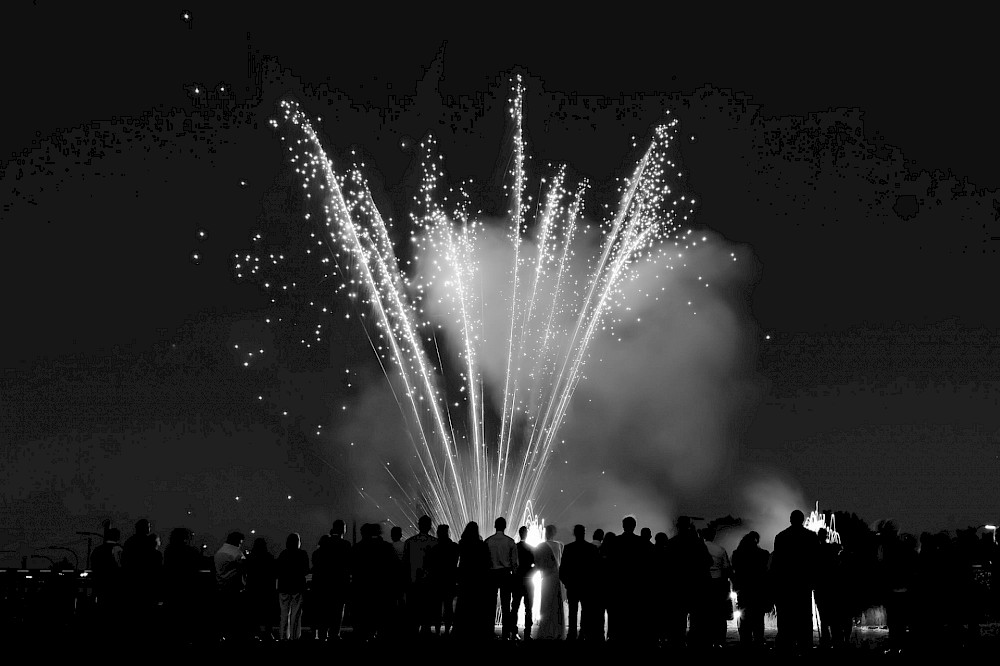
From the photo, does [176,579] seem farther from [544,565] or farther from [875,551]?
[875,551]

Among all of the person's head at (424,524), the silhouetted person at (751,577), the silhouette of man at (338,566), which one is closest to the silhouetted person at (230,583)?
the silhouette of man at (338,566)

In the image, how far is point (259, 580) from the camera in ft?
45.7

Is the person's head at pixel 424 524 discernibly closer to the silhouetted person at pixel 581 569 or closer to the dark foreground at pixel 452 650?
the dark foreground at pixel 452 650

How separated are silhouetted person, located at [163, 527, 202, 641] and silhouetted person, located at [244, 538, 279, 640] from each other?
65 cm

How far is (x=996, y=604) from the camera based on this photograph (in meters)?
16.5

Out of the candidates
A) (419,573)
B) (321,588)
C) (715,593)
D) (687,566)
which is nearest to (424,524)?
(419,573)

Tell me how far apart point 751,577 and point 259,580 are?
6344 mm

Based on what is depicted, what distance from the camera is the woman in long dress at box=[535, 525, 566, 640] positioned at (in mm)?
15211

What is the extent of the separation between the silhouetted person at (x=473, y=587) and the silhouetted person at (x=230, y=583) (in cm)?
288

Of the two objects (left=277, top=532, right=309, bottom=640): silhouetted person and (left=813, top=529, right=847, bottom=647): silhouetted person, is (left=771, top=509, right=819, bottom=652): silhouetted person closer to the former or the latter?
(left=813, top=529, right=847, bottom=647): silhouetted person

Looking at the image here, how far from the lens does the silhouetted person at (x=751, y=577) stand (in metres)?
13.6

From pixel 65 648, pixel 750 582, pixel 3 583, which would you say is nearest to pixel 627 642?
pixel 750 582

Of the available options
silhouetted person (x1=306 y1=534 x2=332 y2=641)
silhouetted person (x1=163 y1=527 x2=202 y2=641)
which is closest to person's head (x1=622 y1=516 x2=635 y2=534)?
silhouetted person (x1=306 y1=534 x2=332 y2=641)

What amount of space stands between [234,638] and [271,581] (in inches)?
40.3
